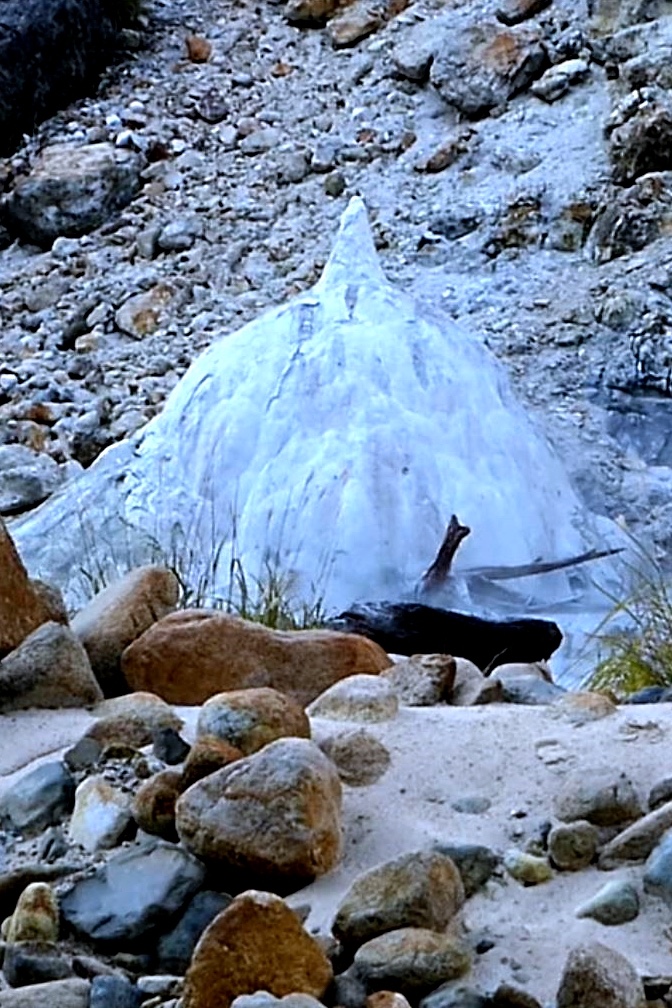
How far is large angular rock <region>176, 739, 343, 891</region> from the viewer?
169 centimetres

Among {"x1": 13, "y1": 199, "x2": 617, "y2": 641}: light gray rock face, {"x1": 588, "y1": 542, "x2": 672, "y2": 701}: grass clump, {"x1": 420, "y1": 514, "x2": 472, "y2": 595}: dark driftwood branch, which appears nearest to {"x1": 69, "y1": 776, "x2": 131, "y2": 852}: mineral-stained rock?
{"x1": 588, "y1": 542, "x2": 672, "y2": 701}: grass clump

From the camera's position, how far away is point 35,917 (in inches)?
66.9

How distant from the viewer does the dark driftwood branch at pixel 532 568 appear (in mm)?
4484

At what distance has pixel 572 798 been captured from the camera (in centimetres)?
182

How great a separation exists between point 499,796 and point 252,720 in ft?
0.96

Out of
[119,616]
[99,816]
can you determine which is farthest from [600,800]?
[119,616]

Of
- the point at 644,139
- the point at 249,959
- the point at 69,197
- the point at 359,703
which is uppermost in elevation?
the point at 249,959

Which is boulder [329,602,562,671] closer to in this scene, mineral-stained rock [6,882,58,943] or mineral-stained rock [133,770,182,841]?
mineral-stained rock [133,770,182,841]

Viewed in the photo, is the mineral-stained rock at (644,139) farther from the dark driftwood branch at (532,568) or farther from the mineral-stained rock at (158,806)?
the mineral-stained rock at (158,806)

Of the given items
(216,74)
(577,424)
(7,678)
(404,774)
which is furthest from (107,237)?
(404,774)

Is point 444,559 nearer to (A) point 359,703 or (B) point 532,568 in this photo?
(B) point 532,568

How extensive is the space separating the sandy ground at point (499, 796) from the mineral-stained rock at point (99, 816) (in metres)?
0.19

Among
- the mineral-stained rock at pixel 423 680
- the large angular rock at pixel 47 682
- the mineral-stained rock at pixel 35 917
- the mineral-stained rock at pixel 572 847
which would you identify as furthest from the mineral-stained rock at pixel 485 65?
the mineral-stained rock at pixel 35 917

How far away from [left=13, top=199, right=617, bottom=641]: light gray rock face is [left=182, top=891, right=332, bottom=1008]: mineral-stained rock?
2.76m
